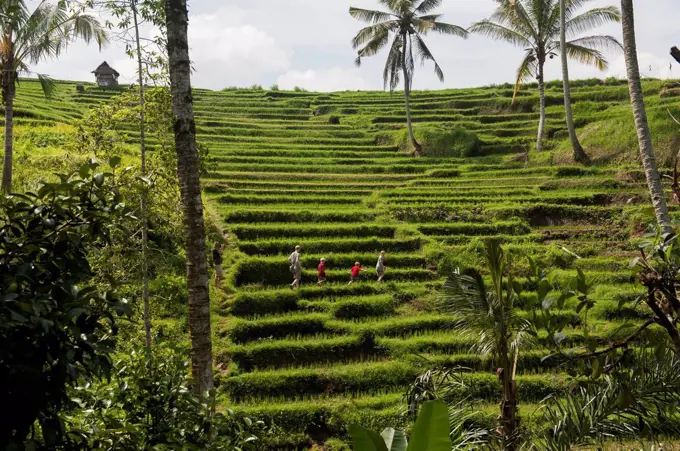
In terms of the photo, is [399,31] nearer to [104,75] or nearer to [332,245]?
[332,245]

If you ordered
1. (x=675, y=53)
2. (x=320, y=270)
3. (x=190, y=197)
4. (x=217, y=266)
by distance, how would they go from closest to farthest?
(x=675, y=53) < (x=190, y=197) < (x=217, y=266) < (x=320, y=270)

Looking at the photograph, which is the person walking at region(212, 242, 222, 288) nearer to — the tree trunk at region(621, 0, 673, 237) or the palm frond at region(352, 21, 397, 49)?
the tree trunk at region(621, 0, 673, 237)

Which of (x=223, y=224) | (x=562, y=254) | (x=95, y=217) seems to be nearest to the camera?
(x=95, y=217)

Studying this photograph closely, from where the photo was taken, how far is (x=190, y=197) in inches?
210

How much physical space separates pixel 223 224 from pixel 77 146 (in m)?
8.86

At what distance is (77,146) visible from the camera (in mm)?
8242

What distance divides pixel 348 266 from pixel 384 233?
7.92ft

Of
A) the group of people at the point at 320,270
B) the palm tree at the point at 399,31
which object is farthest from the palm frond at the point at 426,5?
the group of people at the point at 320,270

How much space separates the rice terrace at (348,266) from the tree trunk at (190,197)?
0.02 metres

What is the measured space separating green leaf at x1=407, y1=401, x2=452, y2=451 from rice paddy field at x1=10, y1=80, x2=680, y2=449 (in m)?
2.26

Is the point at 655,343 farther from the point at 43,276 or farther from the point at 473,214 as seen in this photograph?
the point at 473,214

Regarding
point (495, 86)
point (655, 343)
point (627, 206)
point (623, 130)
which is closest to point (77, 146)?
point (655, 343)

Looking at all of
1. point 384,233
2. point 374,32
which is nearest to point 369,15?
point 374,32

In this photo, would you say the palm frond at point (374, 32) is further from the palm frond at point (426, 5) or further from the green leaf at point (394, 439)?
the green leaf at point (394, 439)
